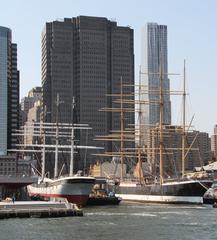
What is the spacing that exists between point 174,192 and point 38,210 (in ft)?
141

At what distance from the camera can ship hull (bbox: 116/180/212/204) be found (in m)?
104

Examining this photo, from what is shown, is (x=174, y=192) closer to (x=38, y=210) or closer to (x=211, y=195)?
(x=211, y=195)

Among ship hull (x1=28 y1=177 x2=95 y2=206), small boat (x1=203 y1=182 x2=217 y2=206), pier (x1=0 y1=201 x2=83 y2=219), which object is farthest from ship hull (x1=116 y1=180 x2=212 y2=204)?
pier (x1=0 y1=201 x2=83 y2=219)

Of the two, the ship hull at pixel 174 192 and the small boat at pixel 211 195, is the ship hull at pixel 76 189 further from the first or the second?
the small boat at pixel 211 195

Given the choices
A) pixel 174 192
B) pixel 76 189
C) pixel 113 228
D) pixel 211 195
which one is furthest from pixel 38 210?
pixel 174 192

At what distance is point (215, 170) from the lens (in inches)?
5645

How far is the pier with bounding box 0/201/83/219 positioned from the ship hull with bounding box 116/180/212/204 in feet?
114

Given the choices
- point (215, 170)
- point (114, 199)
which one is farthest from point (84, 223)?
point (215, 170)

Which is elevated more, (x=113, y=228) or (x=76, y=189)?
(x=76, y=189)

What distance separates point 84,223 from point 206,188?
1922 inches

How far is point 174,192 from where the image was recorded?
10656 cm

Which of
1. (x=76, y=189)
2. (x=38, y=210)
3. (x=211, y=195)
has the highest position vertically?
(x=76, y=189)

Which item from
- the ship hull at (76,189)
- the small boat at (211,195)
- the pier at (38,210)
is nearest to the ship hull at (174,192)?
the small boat at (211,195)

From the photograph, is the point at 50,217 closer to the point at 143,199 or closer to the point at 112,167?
the point at 143,199
